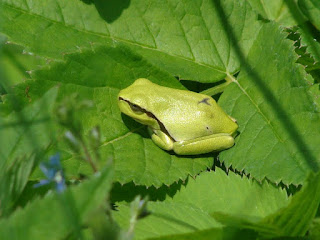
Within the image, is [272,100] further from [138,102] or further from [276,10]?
[276,10]

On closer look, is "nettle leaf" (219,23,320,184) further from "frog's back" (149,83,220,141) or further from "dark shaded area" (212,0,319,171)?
"frog's back" (149,83,220,141)

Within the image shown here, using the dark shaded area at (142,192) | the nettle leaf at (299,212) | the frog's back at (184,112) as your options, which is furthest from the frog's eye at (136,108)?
the nettle leaf at (299,212)

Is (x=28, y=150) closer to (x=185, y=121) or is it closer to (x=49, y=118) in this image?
(x=49, y=118)

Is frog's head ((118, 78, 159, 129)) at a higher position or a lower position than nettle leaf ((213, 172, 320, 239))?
lower

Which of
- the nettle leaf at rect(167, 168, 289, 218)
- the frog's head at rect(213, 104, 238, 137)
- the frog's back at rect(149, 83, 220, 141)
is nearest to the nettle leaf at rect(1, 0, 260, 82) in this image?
the frog's back at rect(149, 83, 220, 141)

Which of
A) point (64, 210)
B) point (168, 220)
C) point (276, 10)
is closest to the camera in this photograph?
point (64, 210)

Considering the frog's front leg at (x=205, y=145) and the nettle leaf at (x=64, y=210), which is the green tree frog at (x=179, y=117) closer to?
the frog's front leg at (x=205, y=145)

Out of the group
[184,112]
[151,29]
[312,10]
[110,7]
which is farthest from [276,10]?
[110,7]
